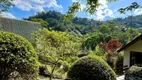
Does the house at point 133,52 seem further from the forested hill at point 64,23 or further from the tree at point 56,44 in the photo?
the forested hill at point 64,23

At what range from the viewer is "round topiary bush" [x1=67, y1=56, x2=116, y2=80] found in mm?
9062

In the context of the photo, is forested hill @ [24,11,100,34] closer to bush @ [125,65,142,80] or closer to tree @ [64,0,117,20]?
bush @ [125,65,142,80]

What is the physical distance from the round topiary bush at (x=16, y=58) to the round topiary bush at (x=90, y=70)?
3089 mm

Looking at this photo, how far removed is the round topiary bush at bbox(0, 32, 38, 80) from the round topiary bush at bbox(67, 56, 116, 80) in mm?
3089

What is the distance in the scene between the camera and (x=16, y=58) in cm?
600

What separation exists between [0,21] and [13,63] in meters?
21.3

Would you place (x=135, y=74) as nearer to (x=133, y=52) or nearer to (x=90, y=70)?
(x=90, y=70)

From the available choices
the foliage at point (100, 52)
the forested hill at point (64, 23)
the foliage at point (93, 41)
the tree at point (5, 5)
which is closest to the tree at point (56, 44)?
the tree at point (5, 5)

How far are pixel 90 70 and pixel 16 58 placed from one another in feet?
13.3

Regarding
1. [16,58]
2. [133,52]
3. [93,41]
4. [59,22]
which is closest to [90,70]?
[16,58]

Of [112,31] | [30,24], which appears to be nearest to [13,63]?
[30,24]

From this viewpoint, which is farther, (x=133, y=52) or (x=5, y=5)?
(x=133, y=52)

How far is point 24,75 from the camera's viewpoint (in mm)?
A: 6316

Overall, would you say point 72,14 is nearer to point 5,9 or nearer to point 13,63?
point 13,63
